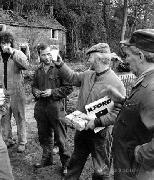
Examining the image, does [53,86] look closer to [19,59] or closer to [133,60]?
[19,59]

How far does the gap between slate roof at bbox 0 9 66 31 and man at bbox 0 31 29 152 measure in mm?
18077

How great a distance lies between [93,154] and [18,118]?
202 centimetres

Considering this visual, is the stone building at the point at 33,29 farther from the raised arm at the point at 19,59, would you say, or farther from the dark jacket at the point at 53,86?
the dark jacket at the point at 53,86

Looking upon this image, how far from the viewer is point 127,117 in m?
2.35

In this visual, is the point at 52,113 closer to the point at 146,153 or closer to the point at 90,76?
the point at 90,76

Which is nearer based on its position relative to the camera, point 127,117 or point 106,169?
point 127,117

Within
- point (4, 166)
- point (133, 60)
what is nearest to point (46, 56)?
point (4, 166)

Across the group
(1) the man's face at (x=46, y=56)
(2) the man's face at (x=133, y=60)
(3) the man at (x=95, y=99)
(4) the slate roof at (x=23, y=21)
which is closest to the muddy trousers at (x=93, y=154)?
(3) the man at (x=95, y=99)

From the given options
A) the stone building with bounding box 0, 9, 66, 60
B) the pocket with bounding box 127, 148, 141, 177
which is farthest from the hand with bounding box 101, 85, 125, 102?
the stone building with bounding box 0, 9, 66, 60

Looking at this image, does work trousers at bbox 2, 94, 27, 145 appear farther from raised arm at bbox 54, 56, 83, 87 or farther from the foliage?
the foliage

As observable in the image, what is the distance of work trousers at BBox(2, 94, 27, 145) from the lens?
16.7 ft

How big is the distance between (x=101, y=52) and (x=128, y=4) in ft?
97.9

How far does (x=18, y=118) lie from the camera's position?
5219 mm

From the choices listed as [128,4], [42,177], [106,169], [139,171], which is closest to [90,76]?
[106,169]
